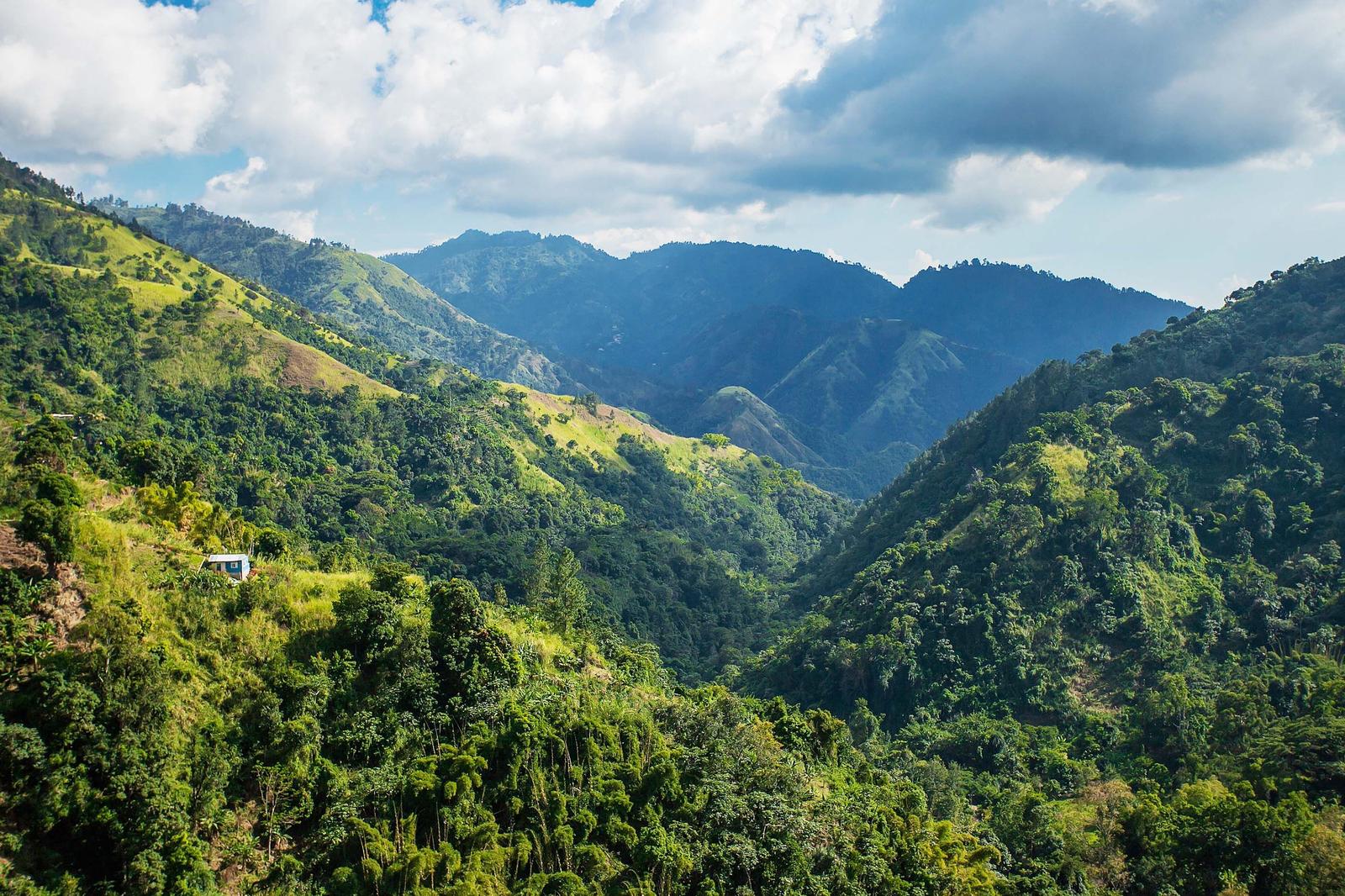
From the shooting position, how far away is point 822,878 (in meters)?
31.4

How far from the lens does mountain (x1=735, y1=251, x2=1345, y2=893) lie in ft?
144

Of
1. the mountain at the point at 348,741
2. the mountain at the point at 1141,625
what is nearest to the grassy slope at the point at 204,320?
the mountain at the point at 348,741

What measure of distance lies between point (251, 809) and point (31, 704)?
295 inches

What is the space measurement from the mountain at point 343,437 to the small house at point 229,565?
45221mm

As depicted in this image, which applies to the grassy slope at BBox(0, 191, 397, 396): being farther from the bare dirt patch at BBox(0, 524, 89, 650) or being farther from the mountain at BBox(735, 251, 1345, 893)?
the bare dirt patch at BBox(0, 524, 89, 650)

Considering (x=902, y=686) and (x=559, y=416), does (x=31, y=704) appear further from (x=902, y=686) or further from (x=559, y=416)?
(x=559, y=416)

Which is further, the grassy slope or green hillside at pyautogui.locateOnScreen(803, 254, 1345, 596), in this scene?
the grassy slope

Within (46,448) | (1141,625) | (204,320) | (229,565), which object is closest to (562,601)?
(229,565)

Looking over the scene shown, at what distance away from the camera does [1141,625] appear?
246 feet

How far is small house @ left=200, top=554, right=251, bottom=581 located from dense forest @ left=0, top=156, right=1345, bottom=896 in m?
1.28

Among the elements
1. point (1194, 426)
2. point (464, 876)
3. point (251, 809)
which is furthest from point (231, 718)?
point (1194, 426)

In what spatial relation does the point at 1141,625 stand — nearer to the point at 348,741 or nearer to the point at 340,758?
the point at 348,741

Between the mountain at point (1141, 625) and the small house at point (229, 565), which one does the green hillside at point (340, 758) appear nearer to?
the small house at point (229, 565)

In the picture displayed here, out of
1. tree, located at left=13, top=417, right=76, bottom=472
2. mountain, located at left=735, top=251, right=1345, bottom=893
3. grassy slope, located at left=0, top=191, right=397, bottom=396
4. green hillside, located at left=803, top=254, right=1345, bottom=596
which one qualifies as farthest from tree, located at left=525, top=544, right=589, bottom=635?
grassy slope, located at left=0, top=191, right=397, bottom=396
